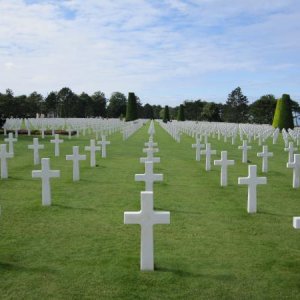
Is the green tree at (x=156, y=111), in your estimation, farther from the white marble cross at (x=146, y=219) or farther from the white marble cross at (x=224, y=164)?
the white marble cross at (x=146, y=219)

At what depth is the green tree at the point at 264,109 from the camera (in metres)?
71.1

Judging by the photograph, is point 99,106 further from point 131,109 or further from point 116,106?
point 131,109

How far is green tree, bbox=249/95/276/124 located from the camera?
233ft

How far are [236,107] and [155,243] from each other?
8321 centimetres

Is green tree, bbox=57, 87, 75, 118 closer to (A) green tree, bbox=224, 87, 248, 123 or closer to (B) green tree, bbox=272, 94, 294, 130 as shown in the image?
(A) green tree, bbox=224, 87, 248, 123

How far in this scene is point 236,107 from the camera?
86.2 meters

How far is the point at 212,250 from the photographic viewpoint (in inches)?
203

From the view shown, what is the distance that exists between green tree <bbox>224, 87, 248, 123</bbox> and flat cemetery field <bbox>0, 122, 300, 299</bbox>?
77.6 meters

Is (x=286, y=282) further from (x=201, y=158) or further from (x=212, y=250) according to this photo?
(x=201, y=158)

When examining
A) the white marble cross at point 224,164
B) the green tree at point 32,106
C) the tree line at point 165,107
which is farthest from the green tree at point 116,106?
the white marble cross at point 224,164

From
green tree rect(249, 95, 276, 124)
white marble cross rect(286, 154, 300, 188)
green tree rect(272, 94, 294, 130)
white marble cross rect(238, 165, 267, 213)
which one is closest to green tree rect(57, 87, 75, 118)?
green tree rect(249, 95, 276, 124)

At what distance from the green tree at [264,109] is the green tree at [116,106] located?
34.7m

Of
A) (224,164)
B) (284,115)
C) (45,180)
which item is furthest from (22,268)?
(284,115)

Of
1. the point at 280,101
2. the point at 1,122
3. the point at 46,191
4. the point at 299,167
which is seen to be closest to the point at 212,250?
the point at 46,191
